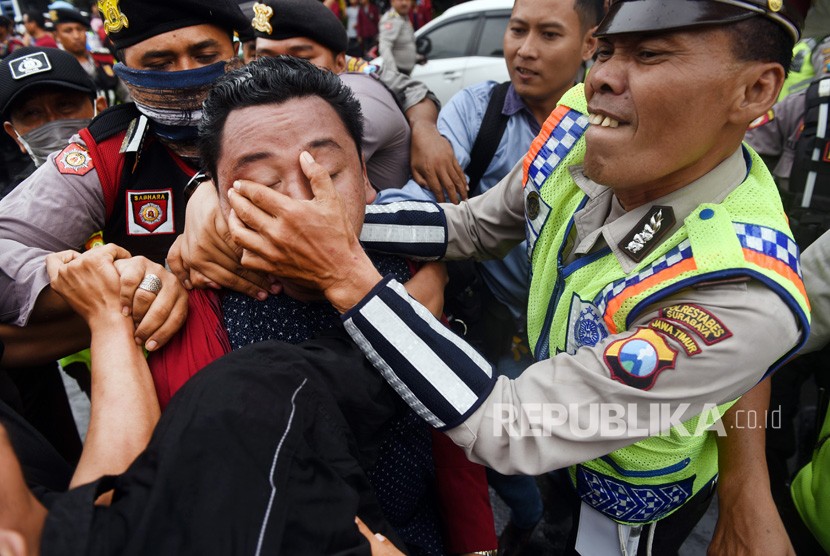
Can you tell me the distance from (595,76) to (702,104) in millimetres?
245

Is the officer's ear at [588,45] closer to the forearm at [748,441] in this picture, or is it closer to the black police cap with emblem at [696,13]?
the black police cap with emblem at [696,13]

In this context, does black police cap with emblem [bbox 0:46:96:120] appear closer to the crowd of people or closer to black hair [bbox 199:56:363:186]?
the crowd of people

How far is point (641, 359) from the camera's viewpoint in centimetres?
104

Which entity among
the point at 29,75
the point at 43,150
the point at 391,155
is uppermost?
the point at 391,155

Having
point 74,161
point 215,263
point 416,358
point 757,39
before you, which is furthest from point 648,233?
point 74,161

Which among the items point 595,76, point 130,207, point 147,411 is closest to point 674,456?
point 595,76

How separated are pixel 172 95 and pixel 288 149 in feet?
2.79

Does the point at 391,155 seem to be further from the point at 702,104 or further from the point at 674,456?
the point at 674,456

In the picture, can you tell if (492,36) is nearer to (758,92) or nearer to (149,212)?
(149,212)

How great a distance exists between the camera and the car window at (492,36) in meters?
6.25

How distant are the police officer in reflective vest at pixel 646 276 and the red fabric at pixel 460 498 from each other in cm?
36

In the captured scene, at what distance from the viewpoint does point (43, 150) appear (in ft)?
8.51

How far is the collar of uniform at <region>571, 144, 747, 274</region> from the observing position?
122 centimetres

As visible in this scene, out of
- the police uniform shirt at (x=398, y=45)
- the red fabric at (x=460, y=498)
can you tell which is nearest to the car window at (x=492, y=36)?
the police uniform shirt at (x=398, y=45)
